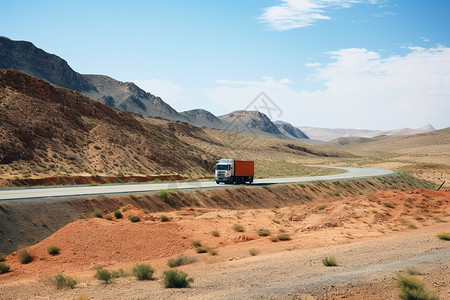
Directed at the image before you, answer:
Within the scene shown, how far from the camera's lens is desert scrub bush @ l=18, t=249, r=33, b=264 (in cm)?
1544

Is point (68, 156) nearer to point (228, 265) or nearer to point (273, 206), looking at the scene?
point (273, 206)

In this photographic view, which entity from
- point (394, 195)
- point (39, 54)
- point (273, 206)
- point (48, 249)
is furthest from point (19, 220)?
point (39, 54)

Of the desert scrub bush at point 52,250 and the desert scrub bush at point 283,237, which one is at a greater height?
the desert scrub bush at point 52,250

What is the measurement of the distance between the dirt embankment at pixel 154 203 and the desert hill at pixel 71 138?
789 inches

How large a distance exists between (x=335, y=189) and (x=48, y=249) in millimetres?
33748

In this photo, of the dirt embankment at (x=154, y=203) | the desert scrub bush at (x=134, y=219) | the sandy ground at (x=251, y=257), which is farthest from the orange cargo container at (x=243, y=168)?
the desert scrub bush at (x=134, y=219)

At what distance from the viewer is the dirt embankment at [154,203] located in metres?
18.0

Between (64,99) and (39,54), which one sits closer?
(64,99)

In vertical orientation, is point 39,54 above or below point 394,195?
above

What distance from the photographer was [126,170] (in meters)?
51.6

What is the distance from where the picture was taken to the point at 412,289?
10383 mm

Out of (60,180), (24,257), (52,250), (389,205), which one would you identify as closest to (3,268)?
(24,257)

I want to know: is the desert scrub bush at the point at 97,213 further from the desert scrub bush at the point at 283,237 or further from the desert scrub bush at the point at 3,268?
the desert scrub bush at the point at 283,237

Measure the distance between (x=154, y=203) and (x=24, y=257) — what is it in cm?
1138
